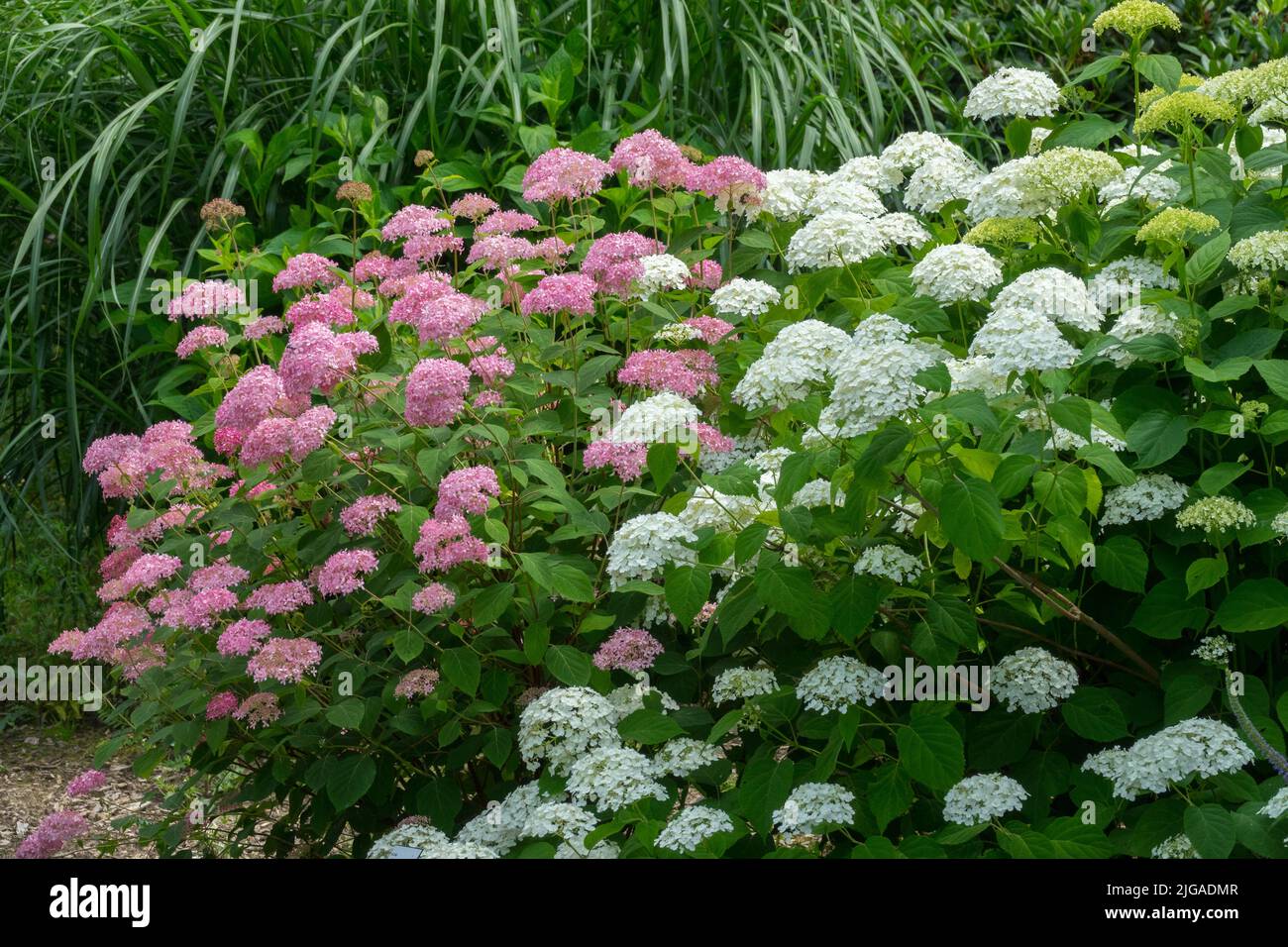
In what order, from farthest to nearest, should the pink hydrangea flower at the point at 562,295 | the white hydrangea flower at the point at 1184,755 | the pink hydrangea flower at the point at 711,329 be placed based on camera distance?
the pink hydrangea flower at the point at 711,329
the pink hydrangea flower at the point at 562,295
the white hydrangea flower at the point at 1184,755

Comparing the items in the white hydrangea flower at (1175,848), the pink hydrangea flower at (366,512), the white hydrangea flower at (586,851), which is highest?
the pink hydrangea flower at (366,512)

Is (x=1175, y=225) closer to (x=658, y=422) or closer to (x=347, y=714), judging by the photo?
(x=658, y=422)

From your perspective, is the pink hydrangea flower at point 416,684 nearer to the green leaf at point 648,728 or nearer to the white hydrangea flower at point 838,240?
the green leaf at point 648,728

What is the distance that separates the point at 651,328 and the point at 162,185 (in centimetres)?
183

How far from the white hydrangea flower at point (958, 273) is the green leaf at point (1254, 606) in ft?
1.91

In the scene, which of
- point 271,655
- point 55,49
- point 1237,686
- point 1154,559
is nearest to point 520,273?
point 271,655

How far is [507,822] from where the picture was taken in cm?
212

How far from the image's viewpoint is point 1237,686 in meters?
1.96

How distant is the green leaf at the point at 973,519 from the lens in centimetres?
173

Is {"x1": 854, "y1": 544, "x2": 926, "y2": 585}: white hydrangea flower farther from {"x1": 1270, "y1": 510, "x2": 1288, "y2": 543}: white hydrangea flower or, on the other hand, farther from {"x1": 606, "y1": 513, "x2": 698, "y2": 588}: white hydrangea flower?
{"x1": 1270, "y1": 510, "x2": 1288, "y2": 543}: white hydrangea flower

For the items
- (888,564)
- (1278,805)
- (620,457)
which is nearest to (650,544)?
(620,457)

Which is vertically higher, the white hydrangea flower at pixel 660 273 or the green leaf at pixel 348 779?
the white hydrangea flower at pixel 660 273

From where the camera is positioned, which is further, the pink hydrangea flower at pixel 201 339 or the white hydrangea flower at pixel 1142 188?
the pink hydrangea flower at pixel 201 339

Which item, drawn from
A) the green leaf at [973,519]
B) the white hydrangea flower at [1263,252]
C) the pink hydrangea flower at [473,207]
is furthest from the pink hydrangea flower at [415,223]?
the white hydrangea flower at [1263,252]
